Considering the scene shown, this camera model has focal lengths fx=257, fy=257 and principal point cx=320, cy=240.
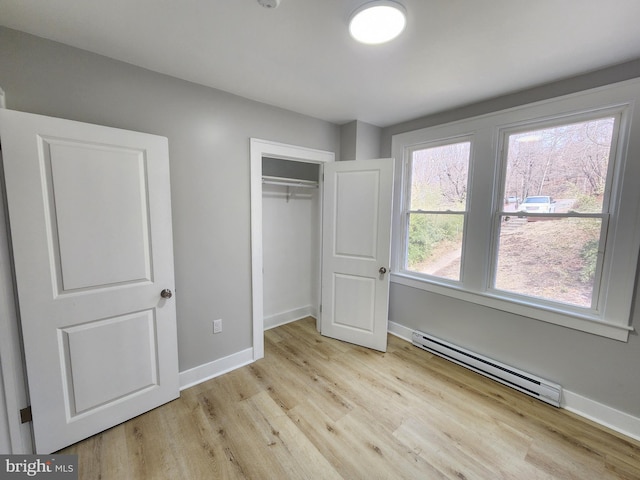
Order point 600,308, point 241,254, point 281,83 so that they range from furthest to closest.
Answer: point 241,254
point 281,83
point 600,308

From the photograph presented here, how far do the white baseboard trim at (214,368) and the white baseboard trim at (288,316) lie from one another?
0.74m

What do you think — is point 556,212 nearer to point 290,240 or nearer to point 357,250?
point 357,250

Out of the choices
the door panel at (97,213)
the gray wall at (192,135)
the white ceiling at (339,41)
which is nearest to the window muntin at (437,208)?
the white ceiling at (339,41)

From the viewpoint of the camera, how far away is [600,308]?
1822 millimetres

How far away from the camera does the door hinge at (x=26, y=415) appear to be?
4.84 feet

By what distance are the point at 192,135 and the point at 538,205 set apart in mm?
2804

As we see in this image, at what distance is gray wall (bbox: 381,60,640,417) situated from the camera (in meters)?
1.72

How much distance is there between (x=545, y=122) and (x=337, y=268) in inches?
85.1

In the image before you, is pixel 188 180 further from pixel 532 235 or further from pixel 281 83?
pixel 532 235

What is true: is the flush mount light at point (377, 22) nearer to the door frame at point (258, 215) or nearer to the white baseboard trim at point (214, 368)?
the door frame at point (258, 215)

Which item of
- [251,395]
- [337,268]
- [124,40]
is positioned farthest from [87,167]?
[337,268]

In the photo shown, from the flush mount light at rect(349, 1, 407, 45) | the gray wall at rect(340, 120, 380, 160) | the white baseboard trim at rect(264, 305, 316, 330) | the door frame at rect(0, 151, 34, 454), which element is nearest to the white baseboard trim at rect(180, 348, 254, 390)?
the white baseboard trim at rect(264, 305, 316, 330)

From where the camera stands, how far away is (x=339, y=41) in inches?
58.3

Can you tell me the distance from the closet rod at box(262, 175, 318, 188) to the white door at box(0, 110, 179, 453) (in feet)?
3.71
